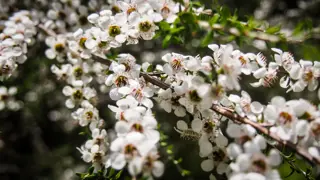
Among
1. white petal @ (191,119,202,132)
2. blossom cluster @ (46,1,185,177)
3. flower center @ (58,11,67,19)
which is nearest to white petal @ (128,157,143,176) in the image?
blossom cluster @ (46,1,185,177)

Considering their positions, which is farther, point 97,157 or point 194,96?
point 97,157

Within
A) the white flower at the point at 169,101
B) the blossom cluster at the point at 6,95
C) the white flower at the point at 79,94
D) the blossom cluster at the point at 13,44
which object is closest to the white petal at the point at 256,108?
the white flower at the point at 169,101

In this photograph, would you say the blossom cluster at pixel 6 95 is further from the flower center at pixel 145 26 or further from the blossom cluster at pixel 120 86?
the flower center at pixel 145 26

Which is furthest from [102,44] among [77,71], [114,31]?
[77,71]

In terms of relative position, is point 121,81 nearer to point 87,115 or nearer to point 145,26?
point 145,26

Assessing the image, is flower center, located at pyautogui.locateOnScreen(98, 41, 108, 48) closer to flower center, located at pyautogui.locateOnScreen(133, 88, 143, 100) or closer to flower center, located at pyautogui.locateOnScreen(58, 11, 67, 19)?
flower center, located at pyautogui.locateOnScreen(133, 88, 143, 100)

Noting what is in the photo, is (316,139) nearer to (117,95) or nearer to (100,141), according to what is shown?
(117,95)
